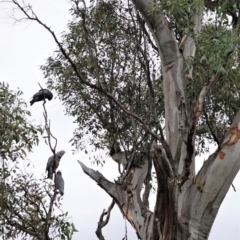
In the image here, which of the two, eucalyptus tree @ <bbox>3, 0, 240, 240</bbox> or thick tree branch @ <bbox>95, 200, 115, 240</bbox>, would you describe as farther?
thick tree branch @ <bbox>95, 200, 115, 240</bbox>

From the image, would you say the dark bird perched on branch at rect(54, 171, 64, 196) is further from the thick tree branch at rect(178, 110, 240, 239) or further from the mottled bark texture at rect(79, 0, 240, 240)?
the thick tree branch at rect(178, 110, 240, 239)

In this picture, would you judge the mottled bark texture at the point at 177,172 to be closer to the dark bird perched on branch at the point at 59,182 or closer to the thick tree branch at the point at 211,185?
the thick tree branch at the point at 211,185

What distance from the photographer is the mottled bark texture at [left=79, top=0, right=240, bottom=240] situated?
5.43 m

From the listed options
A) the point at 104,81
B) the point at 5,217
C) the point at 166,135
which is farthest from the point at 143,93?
the point at 5,217

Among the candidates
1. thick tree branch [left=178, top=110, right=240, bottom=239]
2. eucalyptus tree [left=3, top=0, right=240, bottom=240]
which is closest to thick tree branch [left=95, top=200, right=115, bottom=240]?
eucalyptus tree [left=3, top=0, right=240, bottom=240]

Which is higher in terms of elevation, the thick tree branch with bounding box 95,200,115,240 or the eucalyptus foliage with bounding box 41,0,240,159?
the eucalyptus foliage with bounding box 41,0,240,159

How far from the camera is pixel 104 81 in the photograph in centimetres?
799

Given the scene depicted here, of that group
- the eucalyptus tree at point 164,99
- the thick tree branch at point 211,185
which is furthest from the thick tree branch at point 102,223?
the thick tree branch at point 211,185

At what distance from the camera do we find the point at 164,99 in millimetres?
7004

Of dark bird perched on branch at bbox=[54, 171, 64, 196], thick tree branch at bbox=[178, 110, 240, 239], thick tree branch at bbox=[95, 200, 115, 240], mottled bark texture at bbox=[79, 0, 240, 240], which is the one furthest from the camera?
thick tree branch at bbox=[95, 200, 115, 240]

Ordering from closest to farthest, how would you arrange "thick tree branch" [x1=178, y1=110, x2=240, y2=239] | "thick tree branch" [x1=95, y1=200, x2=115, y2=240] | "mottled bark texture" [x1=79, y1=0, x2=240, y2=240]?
"mottled bark texture" [x1=79, y1=0, x2=240, y2=240], "thick tree branch" [x1=178, y1=110, x2=240, y2=239], "thick tree branch" [x1=95, y1=200, x2=115, y2=240]

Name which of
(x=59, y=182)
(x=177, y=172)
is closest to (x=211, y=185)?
(x=177, y=172)

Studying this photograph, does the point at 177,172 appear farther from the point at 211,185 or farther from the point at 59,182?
the point at 59,182

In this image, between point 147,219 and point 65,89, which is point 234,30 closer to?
point 147,219
